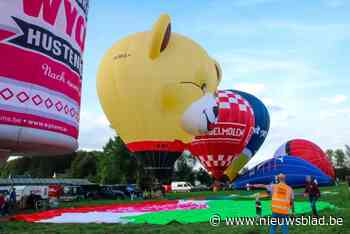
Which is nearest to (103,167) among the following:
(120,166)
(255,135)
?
(120,166)

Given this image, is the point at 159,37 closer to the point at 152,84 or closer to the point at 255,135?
the point at 152,84

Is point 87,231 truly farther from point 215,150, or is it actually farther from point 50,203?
point 215,150

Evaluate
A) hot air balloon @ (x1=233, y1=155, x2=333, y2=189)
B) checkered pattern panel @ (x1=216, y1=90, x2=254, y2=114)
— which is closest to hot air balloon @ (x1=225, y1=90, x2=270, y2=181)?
checkered pattern panel @ (x1=216, y1=90, x2=254, y2=114)

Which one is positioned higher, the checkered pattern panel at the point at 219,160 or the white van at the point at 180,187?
the checkered pattern panel at the point at 219,160

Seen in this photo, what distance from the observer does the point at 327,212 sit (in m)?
12.9

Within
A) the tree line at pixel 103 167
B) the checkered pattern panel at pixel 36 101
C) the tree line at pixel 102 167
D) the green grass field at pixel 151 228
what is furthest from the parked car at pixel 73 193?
the green grass field at pixel 151 228

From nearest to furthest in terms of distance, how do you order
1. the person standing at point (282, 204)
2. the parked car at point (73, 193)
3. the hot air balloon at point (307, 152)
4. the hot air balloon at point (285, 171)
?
the person standing at point (282, 204), the parked car at point (73, 193), the hot air balloon at point (285, 171), the hot air balloon at point (307, 152)

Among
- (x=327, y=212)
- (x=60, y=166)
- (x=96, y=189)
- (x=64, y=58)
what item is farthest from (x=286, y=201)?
(x=60, y=166)

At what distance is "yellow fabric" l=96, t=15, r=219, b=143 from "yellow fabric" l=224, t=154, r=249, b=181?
1318 cm

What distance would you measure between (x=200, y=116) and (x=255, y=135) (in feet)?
49.7

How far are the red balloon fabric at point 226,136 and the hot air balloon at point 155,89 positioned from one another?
8.79 metres

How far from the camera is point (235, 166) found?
116 ft

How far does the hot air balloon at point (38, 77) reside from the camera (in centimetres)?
1100

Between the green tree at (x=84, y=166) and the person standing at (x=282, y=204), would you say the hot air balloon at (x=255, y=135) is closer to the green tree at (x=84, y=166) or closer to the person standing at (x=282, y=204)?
the person standing at (x=282, y=204)
